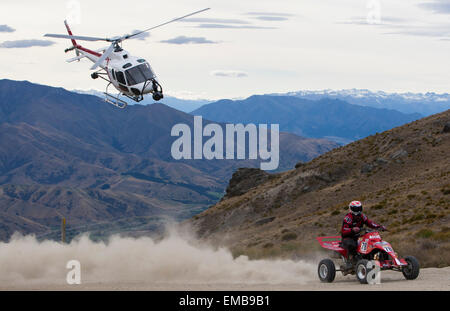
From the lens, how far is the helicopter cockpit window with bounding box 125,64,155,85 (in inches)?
1524

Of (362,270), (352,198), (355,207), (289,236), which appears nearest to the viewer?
(362,270)

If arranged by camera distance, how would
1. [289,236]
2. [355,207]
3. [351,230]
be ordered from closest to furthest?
[355,207] < [351,230] < [289,236]

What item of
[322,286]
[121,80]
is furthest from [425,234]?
[121,80]

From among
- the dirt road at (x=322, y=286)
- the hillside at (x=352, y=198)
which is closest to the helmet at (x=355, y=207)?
the dirt road at (x=322, y=286)

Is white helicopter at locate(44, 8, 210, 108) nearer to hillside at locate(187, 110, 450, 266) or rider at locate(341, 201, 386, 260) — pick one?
hillside at locate(187, 110, 450, 266)

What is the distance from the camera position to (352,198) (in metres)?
65.9

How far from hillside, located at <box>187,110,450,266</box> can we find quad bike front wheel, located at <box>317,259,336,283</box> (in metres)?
8.12

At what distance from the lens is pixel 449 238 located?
30.5m

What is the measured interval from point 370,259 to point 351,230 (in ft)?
4.18

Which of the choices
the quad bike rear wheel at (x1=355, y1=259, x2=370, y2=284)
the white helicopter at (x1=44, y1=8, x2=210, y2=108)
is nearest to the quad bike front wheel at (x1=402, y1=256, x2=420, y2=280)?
the quad bike rear wheel at (x1=355, y1=259, x2=370, y2=284)

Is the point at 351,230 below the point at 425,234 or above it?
below

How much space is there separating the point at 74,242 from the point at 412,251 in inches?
653

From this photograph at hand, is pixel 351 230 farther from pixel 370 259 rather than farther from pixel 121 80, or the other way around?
pixel 121 80
